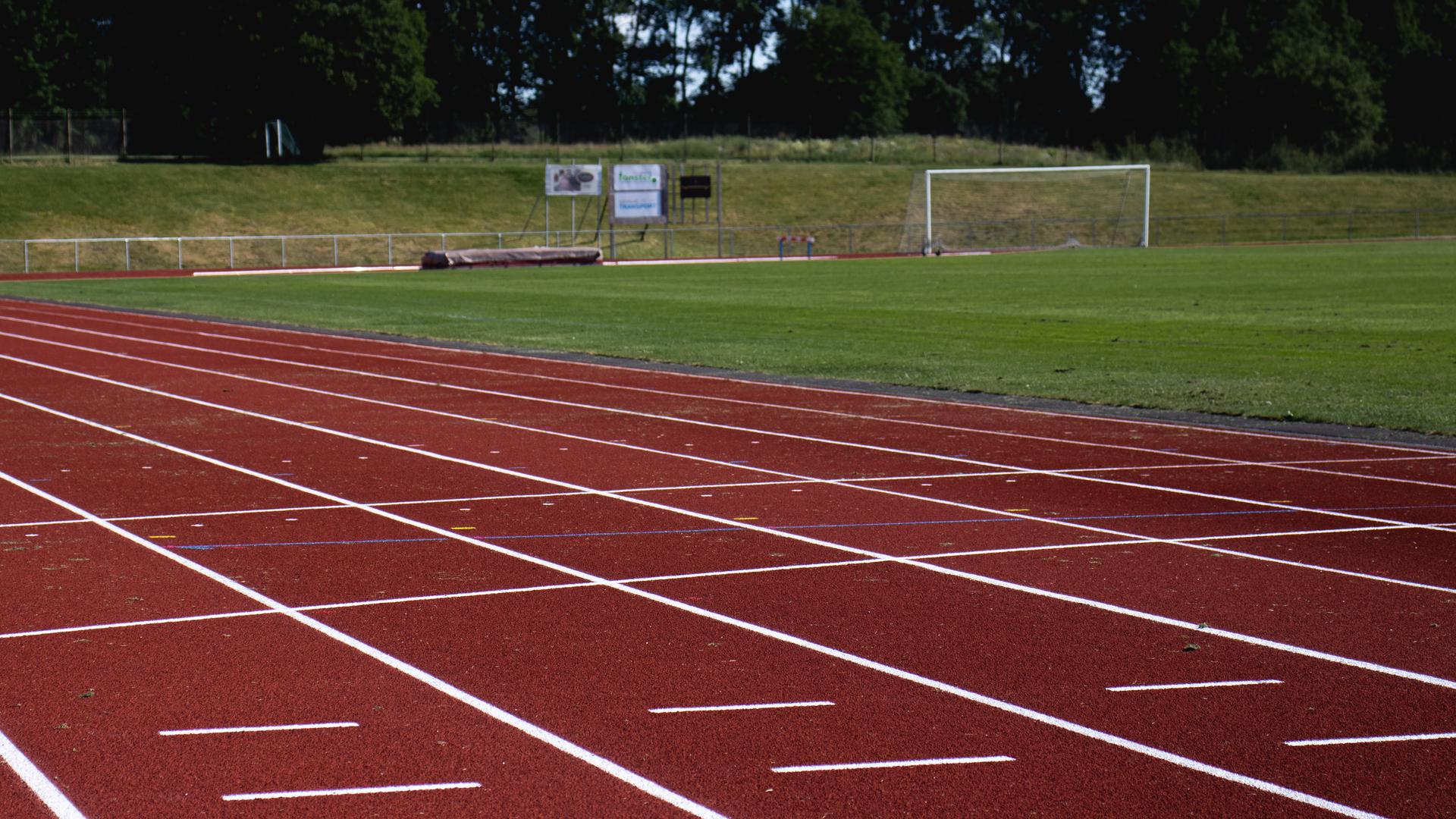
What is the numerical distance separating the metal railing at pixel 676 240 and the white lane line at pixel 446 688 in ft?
155

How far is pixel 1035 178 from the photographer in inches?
2763

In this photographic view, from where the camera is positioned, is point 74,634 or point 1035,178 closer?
point 74,634

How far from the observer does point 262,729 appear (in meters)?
5.11

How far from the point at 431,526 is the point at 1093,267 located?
113 ft

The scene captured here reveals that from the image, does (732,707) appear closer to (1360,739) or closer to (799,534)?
(1360,739)

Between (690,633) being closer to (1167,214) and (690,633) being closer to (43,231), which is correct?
(43,231)

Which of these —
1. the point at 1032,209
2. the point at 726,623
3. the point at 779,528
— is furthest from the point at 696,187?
the point at 726,623

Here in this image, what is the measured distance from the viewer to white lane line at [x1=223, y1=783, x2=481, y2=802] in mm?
4496

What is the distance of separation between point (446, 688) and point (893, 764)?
1706 mm

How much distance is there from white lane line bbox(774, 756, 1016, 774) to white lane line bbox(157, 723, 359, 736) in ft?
4.81

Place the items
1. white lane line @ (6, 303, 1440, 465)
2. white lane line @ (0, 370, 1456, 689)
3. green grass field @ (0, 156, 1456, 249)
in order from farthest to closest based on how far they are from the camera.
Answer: green grass field @ (0, 156, 1456, 249) < white lane line @ (6, 303, 1440, 465) < white lane line @ (0, 370, 1456, 689)

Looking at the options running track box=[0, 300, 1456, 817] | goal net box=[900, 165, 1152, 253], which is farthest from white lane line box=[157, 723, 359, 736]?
goal net box=[900, 165, 1152, 253]

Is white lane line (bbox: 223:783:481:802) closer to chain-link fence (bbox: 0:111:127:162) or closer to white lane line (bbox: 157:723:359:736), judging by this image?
white lane line (bbox: 157:723:359:736)

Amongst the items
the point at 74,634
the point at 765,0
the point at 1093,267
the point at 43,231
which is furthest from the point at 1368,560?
the point at 765,0
